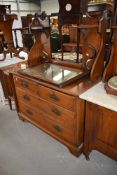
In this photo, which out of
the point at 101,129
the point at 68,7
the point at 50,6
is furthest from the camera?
the point at 50,6

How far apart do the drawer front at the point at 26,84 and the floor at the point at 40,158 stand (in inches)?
24.3

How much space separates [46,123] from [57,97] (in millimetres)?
468

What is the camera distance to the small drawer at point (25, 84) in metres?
1.56

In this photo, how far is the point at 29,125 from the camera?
204 centimetres

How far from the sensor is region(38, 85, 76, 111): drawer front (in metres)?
1.26

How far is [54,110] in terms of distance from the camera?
4.83ft

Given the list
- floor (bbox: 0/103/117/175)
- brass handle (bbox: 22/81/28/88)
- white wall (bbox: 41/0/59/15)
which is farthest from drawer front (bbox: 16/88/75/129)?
white wall (bbox: 41/0/59/15)

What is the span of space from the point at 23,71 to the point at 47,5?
11.4 metres

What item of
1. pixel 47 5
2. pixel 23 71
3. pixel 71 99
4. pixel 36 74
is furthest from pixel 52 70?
pixel 47 5

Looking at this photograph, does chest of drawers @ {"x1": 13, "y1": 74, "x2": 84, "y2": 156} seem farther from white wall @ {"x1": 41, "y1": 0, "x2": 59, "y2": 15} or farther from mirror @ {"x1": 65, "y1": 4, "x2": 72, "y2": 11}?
white wall @ {"x1": 41, "y1": 0, "x2": 59, "y2": 15}

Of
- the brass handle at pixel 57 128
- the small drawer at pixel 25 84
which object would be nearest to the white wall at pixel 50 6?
the small drawer at pixel 25 84

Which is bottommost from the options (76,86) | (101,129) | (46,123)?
(46,123)

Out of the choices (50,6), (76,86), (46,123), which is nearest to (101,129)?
(76,86)

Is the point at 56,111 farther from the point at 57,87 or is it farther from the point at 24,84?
the point at 24,84
